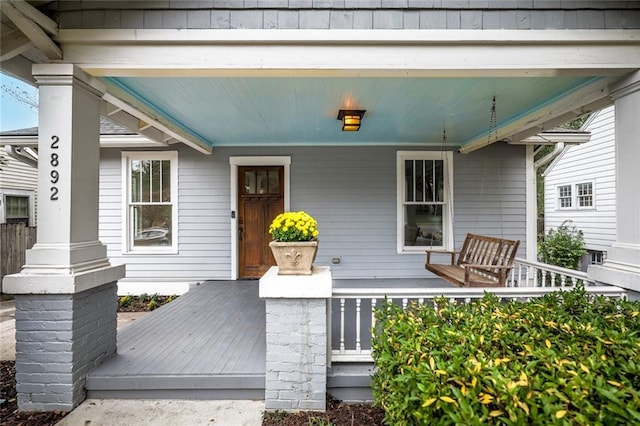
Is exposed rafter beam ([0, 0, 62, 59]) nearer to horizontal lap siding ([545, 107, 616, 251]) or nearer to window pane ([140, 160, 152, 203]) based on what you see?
window pane ([140, 160, 152, 203])

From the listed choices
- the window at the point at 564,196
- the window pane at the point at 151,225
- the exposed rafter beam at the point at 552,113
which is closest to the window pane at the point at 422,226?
the exposed rafter beam at the point at 552,113

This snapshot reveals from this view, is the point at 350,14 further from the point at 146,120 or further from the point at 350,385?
the point at 350,385

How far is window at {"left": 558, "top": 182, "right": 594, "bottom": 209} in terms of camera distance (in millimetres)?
8920

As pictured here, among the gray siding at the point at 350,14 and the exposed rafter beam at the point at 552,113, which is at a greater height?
the gray siding at the point at 350,14

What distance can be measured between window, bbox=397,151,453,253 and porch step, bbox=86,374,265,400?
12.9ft

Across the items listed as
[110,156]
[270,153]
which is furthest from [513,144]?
[110,156]

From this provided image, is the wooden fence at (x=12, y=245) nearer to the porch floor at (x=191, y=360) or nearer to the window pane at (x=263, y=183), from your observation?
the porch floor at (x=191, y=360)

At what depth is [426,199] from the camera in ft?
18.7

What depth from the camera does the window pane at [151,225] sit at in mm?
5645

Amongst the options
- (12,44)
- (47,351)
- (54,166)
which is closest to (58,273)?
(47,351)

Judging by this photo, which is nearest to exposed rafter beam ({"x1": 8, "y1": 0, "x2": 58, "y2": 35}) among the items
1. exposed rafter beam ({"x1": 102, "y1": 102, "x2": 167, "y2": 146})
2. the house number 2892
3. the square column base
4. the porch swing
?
the house number 2892

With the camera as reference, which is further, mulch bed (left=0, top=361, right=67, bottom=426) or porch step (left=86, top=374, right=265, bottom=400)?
porch step (left=86, top=374, right=265, bottom=400)

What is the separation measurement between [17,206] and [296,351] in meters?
10.2

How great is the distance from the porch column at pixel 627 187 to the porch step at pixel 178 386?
314 cm
